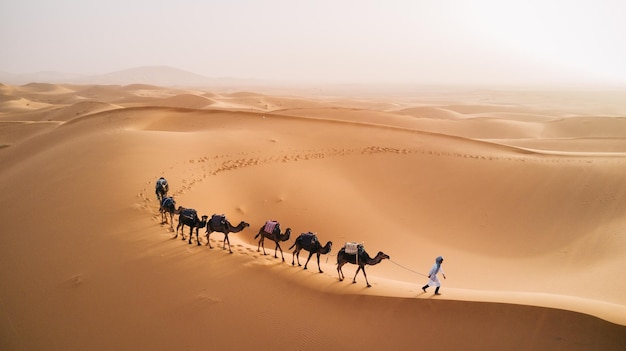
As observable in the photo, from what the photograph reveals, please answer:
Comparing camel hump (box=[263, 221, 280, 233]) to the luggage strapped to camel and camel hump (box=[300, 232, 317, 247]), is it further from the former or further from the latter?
the luggage strapped to camel

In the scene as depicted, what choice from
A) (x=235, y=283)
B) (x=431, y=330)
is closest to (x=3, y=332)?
(x=235, y=283)

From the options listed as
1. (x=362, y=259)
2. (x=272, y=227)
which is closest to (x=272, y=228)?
(x=272, y=227)

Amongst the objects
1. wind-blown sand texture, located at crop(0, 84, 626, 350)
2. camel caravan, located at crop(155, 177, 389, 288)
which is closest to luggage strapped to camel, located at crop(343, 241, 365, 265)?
camel caravan, located at crop(155, 177, 389, 288)

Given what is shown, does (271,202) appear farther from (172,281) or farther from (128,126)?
(128,126)

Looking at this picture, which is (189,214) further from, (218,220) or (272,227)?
(272,227)

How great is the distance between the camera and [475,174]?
16.4 m

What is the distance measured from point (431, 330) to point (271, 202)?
8.14 m

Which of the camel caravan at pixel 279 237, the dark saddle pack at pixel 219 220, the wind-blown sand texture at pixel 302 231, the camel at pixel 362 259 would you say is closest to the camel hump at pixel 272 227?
the camel caravan at pixel 279 237

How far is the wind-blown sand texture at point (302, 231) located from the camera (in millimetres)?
6090

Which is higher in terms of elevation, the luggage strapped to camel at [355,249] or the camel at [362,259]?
the luggage strapped to camel at [355,249]

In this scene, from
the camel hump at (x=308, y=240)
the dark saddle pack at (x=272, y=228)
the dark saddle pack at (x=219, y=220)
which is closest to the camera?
the camel hump at (x=308, y=240)

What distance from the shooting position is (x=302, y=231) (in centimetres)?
1179

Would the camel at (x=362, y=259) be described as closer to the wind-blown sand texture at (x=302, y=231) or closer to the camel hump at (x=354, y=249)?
the camel hump at (x=354, y=249)

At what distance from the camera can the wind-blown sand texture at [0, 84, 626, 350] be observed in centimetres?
609
